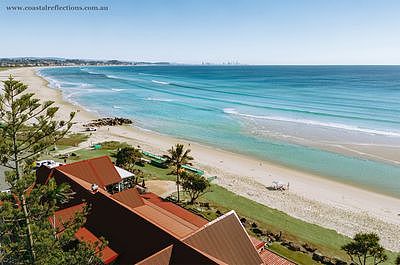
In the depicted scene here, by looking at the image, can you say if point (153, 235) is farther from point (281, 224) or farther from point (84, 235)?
point (281, 224)

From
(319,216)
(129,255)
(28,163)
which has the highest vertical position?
(28,163)

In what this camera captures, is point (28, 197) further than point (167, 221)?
No

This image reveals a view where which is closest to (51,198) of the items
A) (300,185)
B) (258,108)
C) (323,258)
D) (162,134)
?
(323,258)

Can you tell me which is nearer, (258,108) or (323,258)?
(323,258)

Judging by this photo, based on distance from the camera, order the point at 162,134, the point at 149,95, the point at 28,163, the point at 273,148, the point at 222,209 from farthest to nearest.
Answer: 1. the point at 149,95
2. the point at 162,134
3. the point at 273,148
4. the point at 222,209
5. the point at 28,163

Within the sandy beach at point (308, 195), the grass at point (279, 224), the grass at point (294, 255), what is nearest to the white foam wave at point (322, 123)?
the sandy beach at point (308, 195)

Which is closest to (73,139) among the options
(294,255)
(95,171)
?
(95,171)

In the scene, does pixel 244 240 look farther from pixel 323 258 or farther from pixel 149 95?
pixel 149 95
